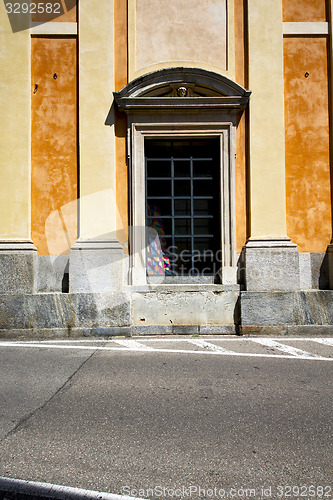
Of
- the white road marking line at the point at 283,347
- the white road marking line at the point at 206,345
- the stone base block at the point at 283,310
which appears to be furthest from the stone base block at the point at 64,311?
the white road marking line at the point at 283,347

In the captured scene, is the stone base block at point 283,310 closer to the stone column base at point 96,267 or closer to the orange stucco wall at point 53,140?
the stone column base at point 96,267

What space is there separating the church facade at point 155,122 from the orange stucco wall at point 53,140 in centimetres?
2

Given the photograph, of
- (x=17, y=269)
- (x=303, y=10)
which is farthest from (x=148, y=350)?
(x=303, y=10)

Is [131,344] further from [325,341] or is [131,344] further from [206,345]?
[325,341]

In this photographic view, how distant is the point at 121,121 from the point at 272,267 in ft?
14.1

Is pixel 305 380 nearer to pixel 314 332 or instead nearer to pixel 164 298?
pixel 314 332

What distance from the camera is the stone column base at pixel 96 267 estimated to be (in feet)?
24.1

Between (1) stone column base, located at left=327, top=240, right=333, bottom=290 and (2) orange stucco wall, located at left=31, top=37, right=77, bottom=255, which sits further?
(2) orange stucco wall, located at left=31, top=37, right=77, bottom=255

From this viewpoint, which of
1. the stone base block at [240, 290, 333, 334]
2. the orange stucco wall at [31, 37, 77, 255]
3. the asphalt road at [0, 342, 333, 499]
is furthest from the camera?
the orange stucco wall at [31, 37, 77, 255]

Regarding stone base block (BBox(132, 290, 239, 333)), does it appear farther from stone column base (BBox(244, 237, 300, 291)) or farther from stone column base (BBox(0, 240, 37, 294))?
stone column base (BBox(0, 240, 37, 294))

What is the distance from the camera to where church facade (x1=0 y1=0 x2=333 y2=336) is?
7.73m

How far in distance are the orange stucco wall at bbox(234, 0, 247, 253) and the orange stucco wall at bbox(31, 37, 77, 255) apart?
3.38m

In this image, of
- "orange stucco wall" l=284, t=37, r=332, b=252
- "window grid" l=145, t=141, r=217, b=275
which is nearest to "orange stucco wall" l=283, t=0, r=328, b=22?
"orange stucco wall" l=284, t=37, r=332, b=252

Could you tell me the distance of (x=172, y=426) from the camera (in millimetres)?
3084
